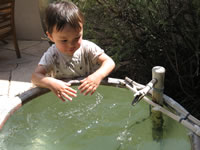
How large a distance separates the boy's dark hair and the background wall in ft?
10.3

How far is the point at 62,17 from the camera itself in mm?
1621

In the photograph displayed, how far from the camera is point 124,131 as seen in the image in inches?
70.8

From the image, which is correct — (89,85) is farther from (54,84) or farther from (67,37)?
(67,37)

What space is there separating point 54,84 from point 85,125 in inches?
18.8

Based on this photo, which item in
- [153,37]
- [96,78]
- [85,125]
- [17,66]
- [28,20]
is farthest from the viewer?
[28,20]

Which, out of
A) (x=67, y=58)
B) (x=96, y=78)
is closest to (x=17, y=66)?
(x=67, y=58)

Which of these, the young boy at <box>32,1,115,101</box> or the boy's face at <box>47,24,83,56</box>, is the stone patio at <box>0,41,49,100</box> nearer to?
the young boy at <box>32,1,115,101</box>

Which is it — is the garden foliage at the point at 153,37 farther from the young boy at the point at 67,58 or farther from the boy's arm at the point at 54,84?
the boy's arm at the point at 54,84

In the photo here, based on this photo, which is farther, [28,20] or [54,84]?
[28,20]

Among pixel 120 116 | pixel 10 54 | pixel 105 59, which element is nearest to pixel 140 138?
pixel 120 116

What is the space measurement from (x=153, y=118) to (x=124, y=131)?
9.9 inches

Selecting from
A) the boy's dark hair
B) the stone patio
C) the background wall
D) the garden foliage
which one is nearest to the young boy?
the boy's dark hair

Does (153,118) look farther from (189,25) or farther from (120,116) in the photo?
(189,25)

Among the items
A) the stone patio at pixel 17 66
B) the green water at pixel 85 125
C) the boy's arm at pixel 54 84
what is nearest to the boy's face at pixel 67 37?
the boy's arm at pixel 54 84
